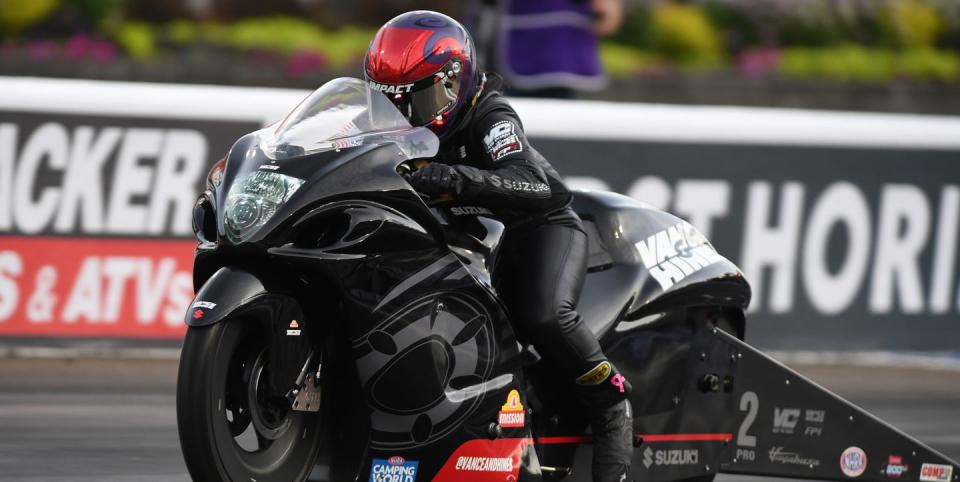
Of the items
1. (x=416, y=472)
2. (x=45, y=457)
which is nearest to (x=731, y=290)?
(x=416, y=472)

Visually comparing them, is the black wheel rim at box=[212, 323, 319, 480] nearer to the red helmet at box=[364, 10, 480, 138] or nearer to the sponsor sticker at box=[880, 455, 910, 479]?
the red helmet at box=[364, 10, 480, 138]

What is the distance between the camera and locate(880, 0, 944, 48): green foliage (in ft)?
79.0

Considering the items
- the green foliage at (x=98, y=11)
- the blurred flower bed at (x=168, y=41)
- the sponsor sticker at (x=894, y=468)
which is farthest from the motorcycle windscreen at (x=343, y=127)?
the green foliage at (x=98, y=11)

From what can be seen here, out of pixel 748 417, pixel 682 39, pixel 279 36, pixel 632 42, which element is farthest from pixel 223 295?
pixel 632 42

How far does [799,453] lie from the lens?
6.64 m

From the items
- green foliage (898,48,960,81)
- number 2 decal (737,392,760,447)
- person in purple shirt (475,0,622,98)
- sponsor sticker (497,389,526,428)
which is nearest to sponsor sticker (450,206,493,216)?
sponsor sticker (497,389,526,428)

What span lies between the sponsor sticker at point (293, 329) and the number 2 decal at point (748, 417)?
2149mm

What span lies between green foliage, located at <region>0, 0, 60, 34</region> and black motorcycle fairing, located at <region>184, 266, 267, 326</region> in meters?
13.4

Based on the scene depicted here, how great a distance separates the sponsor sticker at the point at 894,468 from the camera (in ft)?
22.0

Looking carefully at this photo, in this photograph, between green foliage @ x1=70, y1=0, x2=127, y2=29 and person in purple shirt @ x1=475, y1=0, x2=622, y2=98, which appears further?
green foliage @ x1=70, y1=0, x2=127, y2=29

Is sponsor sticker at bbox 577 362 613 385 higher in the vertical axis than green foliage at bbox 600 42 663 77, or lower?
higher

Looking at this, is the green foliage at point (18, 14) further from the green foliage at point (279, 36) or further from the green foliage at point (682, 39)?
the green foliage at point (682, 39)

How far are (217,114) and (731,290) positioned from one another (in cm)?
414

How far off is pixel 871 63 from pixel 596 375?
18608 mm
